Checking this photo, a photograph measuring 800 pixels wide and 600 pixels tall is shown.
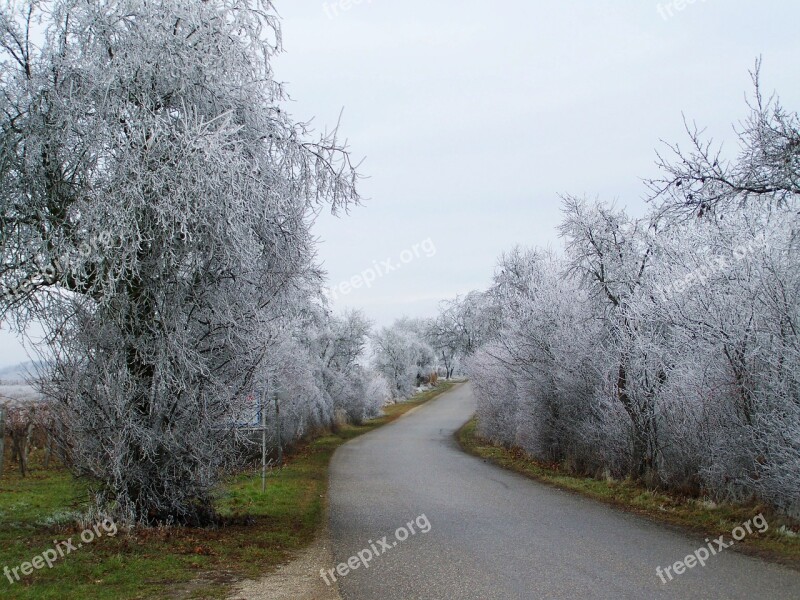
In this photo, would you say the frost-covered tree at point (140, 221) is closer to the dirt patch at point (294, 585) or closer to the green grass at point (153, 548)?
the green grass at point (153, 548)

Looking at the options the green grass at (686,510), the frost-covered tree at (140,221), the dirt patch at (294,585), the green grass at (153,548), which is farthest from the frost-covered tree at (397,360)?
the dirt patch at (294,585)

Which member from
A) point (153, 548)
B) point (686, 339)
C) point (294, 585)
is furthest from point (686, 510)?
point (153, 548)

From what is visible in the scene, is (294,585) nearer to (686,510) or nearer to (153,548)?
(153,548)

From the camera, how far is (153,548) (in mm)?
8422

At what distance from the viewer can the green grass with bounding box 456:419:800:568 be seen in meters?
9.11

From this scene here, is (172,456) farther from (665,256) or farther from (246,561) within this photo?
(665,256)

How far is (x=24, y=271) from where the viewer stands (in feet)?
29.1

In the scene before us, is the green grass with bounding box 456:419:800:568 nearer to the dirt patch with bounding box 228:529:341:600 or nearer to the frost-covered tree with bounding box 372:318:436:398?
the dirt patch with bounding box 228:529:341:600

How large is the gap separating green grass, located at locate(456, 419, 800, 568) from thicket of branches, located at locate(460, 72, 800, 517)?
336 millimetres

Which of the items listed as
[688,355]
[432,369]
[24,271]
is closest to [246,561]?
[24,271]

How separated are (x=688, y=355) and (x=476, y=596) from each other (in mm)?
6980

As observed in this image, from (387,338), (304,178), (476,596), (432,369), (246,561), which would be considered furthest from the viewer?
(432,369)

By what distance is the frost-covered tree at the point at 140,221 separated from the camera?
844 cm

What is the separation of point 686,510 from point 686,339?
295 cm
